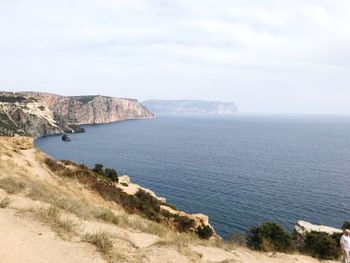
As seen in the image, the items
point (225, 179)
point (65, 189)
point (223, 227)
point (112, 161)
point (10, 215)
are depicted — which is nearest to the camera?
point (10, 215)

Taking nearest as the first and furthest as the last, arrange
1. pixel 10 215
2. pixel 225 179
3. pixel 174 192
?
1. pixel 10 215
2. pixel 174 192
3. pixel 225 179

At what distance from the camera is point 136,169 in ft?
337

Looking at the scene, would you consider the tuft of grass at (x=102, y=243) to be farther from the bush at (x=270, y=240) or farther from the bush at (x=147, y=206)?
the bush at (x=147, y=206)

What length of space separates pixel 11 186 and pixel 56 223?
347 inches

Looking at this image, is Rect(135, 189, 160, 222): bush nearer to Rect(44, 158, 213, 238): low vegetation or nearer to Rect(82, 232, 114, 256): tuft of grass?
Rect(44, 158, 213, 238): low vegetation

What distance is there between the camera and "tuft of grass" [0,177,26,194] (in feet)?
71.9

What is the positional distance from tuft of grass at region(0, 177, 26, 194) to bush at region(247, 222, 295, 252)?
16.3 m

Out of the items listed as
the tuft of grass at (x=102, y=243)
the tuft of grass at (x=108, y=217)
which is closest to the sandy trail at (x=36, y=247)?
the tuft of grass at (x=102, y=243)

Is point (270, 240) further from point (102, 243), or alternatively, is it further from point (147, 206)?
point (102, 243)

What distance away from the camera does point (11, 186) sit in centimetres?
2264

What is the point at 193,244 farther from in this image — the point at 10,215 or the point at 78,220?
the point at 10,215

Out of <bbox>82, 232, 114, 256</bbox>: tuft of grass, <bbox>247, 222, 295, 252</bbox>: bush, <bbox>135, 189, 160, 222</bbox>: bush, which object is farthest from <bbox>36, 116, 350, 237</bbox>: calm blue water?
<bbox>82, 232, 114, 256</bbox>: tuft of grass

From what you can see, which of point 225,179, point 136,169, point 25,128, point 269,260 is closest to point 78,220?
point 269,260

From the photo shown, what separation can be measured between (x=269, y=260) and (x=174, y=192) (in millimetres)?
55632
